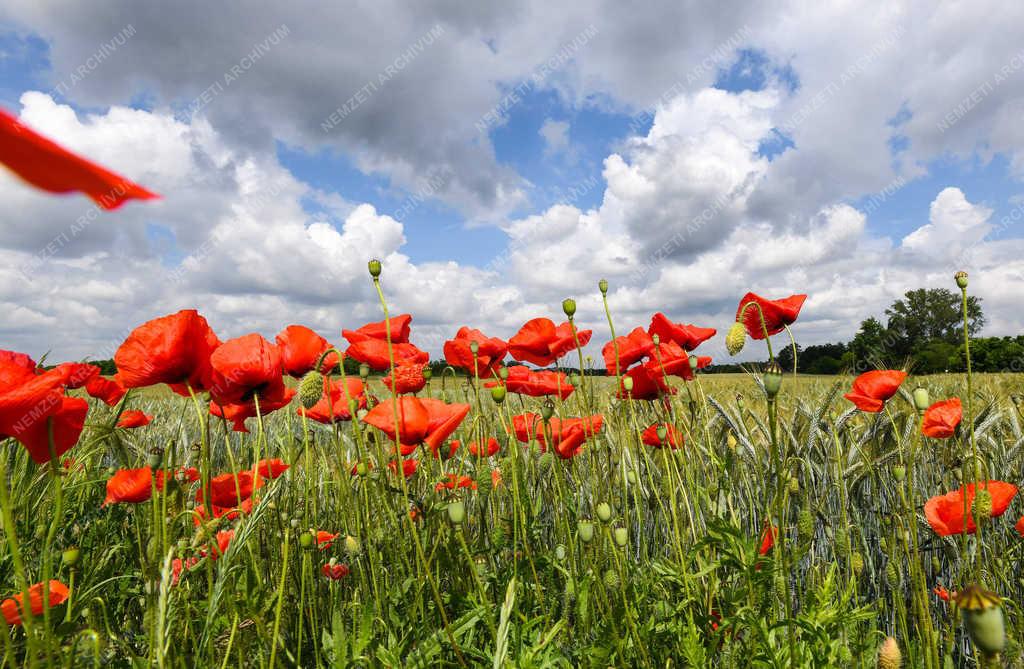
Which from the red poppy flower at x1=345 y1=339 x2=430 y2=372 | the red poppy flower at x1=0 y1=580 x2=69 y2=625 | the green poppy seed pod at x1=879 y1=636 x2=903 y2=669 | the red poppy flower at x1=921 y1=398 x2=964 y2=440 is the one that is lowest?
the green poppy seed pod at x1=879 y1=636 x2=903 y2=669

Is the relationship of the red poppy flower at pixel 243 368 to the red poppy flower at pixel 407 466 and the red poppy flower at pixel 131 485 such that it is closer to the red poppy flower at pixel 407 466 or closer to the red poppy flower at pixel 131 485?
the red poppy flower at pixel 131 485

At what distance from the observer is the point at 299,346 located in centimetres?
179

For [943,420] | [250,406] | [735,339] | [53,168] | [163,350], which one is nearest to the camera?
[53,168]

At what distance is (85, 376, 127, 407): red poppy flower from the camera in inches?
94.8

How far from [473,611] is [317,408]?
0.99 metres

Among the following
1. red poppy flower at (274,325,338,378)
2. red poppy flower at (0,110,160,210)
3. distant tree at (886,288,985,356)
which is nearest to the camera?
red poppy flower at (0,110,160,210)

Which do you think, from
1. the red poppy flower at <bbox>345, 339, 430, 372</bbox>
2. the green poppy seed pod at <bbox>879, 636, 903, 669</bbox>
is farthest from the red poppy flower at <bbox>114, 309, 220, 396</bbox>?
the green poppy seed pod at <bbox>879, 636, 903, 669</bbox>

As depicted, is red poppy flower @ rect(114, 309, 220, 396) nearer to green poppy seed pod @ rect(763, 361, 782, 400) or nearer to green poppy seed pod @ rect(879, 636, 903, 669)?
green poppy seed pod @ rect(763, 361, 782, 400)

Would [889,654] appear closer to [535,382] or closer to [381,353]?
[535,382]

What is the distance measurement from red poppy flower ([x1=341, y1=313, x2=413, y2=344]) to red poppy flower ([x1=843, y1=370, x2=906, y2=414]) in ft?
4.92

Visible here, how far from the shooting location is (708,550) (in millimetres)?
1810

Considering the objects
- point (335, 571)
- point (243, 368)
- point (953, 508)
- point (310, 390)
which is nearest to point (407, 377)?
point (310, 390)

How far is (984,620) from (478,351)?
1.59 m

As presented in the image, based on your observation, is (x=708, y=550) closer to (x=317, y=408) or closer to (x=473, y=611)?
(x=473, y=611)
